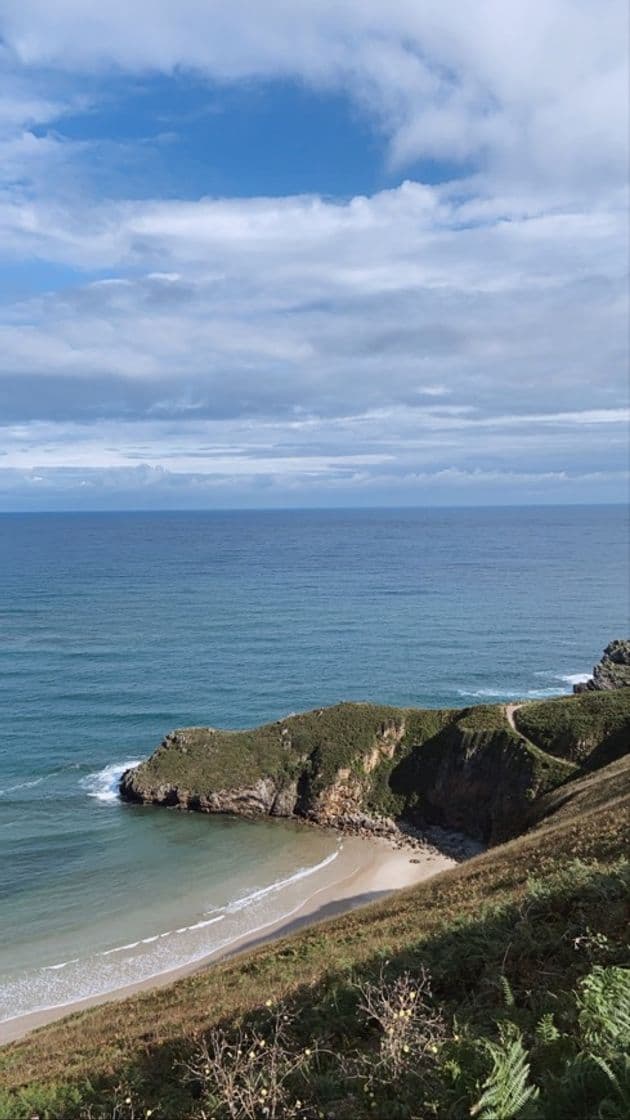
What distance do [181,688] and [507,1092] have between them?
73.7 meters

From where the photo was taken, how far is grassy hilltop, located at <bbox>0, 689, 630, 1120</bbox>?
977cm

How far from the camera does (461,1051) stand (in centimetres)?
1041

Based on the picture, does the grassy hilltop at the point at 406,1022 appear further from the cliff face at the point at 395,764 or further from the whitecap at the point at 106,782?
the whitecap at the point at 106,782

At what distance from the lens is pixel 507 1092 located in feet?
→ 29.2

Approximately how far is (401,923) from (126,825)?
33654 mm

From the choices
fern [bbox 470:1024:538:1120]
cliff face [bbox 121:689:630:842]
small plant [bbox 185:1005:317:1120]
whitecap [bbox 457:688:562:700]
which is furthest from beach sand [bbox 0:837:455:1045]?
whitecap [bbox 457:688:562:700]

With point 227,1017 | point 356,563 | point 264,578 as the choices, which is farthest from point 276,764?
point 356,563

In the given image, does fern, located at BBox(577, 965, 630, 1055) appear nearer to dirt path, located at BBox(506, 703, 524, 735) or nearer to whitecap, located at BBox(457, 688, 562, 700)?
dirt path, located at BBox(506, 703, 524, 735)

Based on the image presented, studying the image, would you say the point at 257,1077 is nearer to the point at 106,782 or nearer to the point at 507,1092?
the point at 507,1092

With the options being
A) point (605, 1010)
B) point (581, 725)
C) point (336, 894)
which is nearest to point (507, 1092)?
point (605, 1010)

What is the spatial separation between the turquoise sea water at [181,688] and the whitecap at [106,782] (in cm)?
23

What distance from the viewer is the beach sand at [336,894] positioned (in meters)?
31.3

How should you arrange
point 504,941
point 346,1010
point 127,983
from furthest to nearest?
1. point 127,983
2. point 504,941
3. point 346,1010

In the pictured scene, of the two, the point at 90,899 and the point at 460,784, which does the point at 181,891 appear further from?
the point at 460,784
